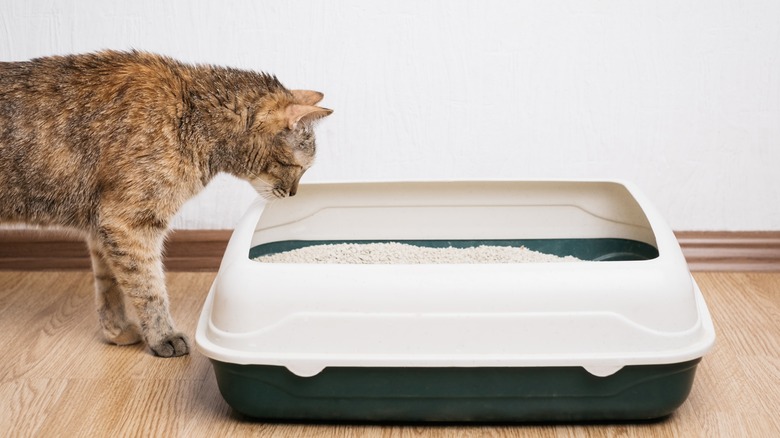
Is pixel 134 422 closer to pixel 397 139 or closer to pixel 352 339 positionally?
pixel 352 339

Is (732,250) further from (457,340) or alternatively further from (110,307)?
(110,307)

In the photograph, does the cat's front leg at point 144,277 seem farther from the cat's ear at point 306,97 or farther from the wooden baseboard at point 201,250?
the wooden baseboard at point 201,250

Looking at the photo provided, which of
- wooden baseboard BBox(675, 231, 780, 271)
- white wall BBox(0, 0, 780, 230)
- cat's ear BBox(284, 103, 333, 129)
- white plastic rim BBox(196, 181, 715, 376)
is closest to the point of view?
white plastic rim BBox(196, 181, 715, 376)

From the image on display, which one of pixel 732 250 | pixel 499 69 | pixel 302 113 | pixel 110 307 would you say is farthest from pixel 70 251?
pixel 732 250

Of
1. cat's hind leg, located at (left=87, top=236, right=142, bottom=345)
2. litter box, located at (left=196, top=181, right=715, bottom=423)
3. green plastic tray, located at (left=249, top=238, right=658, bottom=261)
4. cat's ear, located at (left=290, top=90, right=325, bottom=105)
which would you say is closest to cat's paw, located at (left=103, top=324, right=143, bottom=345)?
cat's hind leg, located at (left=87, top=236, right=142, bottom=345)

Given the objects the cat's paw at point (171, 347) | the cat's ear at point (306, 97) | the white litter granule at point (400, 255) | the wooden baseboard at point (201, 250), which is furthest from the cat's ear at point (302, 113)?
the wooden baseboard at point (201, 250)

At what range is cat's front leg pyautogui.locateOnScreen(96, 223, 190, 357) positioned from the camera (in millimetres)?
1565

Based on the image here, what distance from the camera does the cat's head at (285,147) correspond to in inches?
62.2

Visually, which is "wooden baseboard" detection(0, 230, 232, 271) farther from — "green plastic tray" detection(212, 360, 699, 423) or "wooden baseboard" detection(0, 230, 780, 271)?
"green plastic tray" detection(212, 360, 699, 423)

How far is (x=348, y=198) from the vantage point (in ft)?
5.80

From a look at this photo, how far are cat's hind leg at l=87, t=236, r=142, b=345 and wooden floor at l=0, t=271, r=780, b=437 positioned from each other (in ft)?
0.09

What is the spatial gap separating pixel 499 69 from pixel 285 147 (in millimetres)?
707

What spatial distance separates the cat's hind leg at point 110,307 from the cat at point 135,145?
9 centimetres

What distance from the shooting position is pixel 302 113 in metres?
1.54
